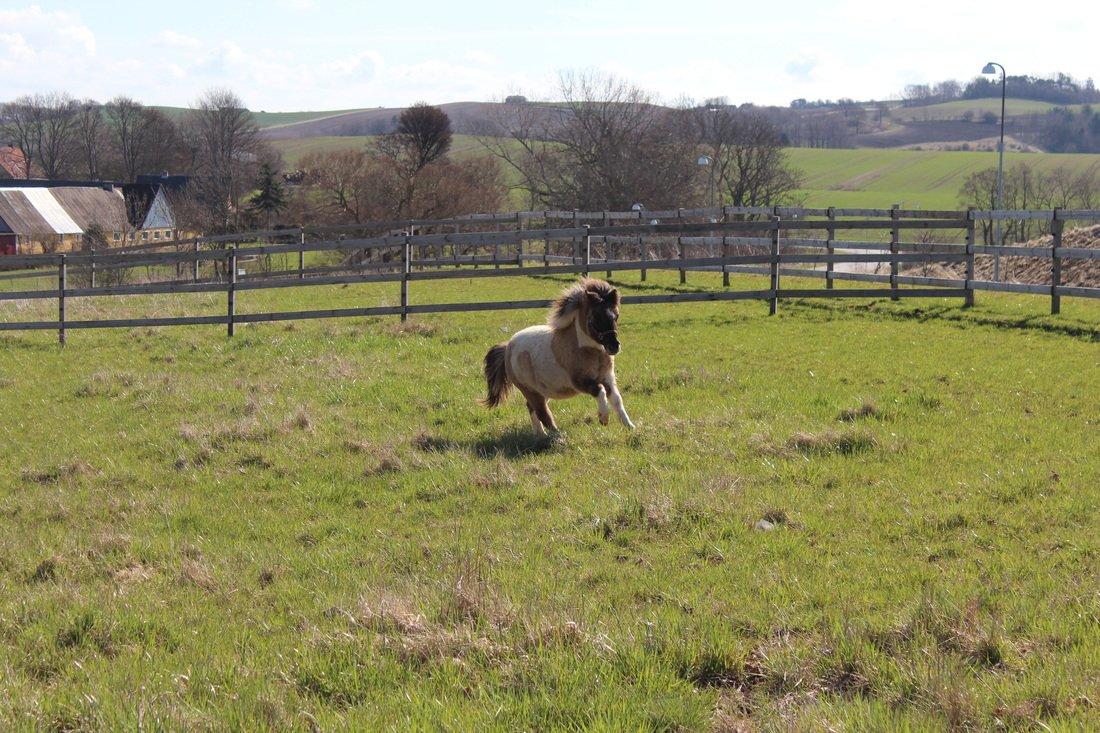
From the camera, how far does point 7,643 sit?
5.38 m

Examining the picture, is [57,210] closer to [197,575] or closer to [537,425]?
[537,425]

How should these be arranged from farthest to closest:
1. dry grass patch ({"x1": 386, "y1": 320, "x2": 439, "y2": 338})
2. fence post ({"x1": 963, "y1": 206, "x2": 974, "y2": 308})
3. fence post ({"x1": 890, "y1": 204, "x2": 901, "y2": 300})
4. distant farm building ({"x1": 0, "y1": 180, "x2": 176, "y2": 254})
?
distant farm building ({"x1": 0, "y1": 180, "x2": 176, "y2": 254}) < fence post ({"x1": 890, "y1": 204, "x2": 901, "y2": 300}) < fence post ({"x1": 963, "y1": 206, "x2": 974, "y2": 308}) < dry grass patch ({"x1": 386, "y1": 320, "x2": 439, "y2": 338})

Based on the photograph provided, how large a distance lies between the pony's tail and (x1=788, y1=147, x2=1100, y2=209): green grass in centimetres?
7285

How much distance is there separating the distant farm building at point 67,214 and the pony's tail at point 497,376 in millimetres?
67952

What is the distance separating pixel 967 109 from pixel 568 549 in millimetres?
184279

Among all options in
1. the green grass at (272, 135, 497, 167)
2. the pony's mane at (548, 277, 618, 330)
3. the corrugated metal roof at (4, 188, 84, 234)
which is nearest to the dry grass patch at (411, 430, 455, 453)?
the pony's mane at (548, 277, 618, 330)

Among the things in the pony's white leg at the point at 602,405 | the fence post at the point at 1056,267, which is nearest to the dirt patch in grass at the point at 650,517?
the pony's white leg at the point at 602,405

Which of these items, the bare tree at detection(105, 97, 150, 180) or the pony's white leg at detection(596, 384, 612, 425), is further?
the bare tree at detection(105, 97, 150, 180)

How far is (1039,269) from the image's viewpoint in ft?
93.8

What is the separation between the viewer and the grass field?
4227 mm

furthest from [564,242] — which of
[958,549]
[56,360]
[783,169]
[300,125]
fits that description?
[300,125]

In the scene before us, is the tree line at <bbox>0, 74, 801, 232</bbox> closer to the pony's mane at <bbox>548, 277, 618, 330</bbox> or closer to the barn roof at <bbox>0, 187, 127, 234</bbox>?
the barn roof at <bbox>0, 187, 127, 234</bbox>

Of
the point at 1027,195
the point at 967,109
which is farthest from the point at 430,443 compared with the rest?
the point at 967,109

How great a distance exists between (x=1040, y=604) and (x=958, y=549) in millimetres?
1089
